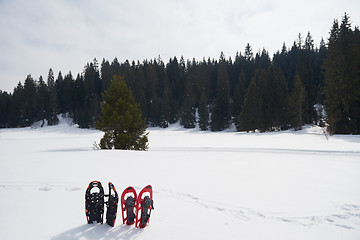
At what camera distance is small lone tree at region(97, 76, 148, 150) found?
16.1m

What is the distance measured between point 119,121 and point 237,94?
142 feet

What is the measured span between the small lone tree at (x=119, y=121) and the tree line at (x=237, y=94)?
1880 cm

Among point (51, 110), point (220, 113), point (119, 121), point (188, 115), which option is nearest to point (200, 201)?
point (119, 121)

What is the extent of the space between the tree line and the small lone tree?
61.7 ft

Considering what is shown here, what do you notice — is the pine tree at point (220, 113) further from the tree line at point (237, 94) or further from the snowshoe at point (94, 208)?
the snowshoe at point (94, 208)

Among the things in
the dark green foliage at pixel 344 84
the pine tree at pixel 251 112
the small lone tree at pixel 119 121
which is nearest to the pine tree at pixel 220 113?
the pine tree at pixel 251 112

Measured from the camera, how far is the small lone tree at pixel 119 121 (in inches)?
632

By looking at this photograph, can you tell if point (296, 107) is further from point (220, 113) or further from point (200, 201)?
point (200, 201)

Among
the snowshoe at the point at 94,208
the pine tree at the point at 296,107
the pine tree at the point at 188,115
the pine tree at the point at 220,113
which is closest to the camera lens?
the snowshoe at the point at 94,208

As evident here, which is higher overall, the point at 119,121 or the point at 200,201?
the point at 119,121

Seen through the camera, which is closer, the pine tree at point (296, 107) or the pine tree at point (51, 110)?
the pine tree at point (296, 107)

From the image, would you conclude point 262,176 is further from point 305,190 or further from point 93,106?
point 93,106

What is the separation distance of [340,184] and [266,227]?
4.55m

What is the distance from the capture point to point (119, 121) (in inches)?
640
